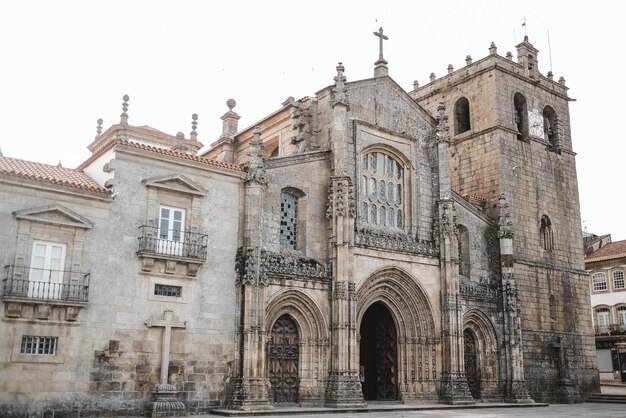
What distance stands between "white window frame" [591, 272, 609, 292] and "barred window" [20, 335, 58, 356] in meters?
44.0

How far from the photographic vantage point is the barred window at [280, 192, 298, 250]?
2473cm

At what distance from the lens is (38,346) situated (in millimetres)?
18453

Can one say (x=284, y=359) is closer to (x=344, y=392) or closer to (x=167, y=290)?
(x=344, y=392)

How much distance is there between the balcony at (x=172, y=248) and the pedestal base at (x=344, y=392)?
21.3ft

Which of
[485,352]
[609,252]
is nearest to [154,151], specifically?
[485,352]

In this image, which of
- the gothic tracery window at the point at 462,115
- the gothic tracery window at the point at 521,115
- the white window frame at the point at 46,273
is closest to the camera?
the white window frame at the point at 46,273

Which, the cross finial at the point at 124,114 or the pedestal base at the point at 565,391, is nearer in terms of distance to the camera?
the pedestal base at the point at 565,391

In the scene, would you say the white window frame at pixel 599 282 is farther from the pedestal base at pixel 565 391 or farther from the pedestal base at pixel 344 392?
the pedestal base at pixel 344 392

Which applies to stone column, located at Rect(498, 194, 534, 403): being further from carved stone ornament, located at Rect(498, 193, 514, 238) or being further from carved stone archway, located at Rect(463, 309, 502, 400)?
carved stone archway, located at Rect(463, 309, 502, 400)

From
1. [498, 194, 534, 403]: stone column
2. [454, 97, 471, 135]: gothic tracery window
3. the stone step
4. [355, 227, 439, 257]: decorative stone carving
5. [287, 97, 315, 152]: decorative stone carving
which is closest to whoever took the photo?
[355, 227, 439, 257]: decorative stone carving

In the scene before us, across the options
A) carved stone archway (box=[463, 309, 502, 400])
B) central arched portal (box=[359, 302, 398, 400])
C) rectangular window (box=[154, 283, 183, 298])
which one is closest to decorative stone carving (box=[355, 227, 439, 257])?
central arched portal (box=[359, 302, 398, 400])

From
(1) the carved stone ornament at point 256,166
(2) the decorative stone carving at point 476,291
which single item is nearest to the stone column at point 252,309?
(1) the carved stone ornament at point 256,166

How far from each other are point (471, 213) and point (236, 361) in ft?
46.0

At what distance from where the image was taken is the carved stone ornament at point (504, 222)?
1209 inches
